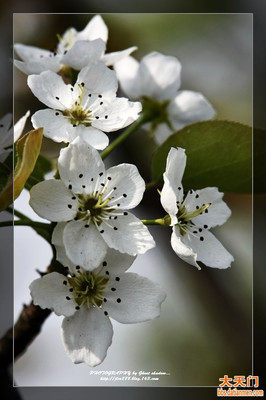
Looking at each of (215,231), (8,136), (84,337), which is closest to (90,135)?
(8,136)

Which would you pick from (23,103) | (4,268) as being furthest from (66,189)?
(23,103)

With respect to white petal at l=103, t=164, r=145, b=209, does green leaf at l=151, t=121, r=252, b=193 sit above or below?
below

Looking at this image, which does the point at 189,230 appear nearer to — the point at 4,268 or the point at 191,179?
the point at 191,179

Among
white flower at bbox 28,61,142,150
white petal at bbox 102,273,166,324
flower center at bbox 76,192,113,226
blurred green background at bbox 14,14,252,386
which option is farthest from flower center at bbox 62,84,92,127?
blurred green background at bbox 14,14,252,386

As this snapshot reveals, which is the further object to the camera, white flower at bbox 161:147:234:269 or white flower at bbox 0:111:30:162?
white flower at bbox 0:111:30:162

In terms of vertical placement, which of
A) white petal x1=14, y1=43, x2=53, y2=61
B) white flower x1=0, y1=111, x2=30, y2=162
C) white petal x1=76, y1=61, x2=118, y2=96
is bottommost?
white flower x1=0, y1=111, x2=30, y2=162

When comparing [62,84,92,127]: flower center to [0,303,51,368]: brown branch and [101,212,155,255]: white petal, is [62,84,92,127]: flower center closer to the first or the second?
[101,212,155,255]: white petal

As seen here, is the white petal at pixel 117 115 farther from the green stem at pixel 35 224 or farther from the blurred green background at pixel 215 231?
the blurred green background at pixel 215 231

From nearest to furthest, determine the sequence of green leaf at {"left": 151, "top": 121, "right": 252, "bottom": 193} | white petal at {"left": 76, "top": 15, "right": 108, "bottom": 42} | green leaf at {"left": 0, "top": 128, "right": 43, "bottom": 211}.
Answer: green leaf at {"left": 0, "top": 128, "right": 43, "bottom": 211} → green leaf at {"left": 151, "top": 121, "right": 252, "bottom": 193} → white petal at {"left": 76, "top": 15, "right": 108, "bottom": 42}
